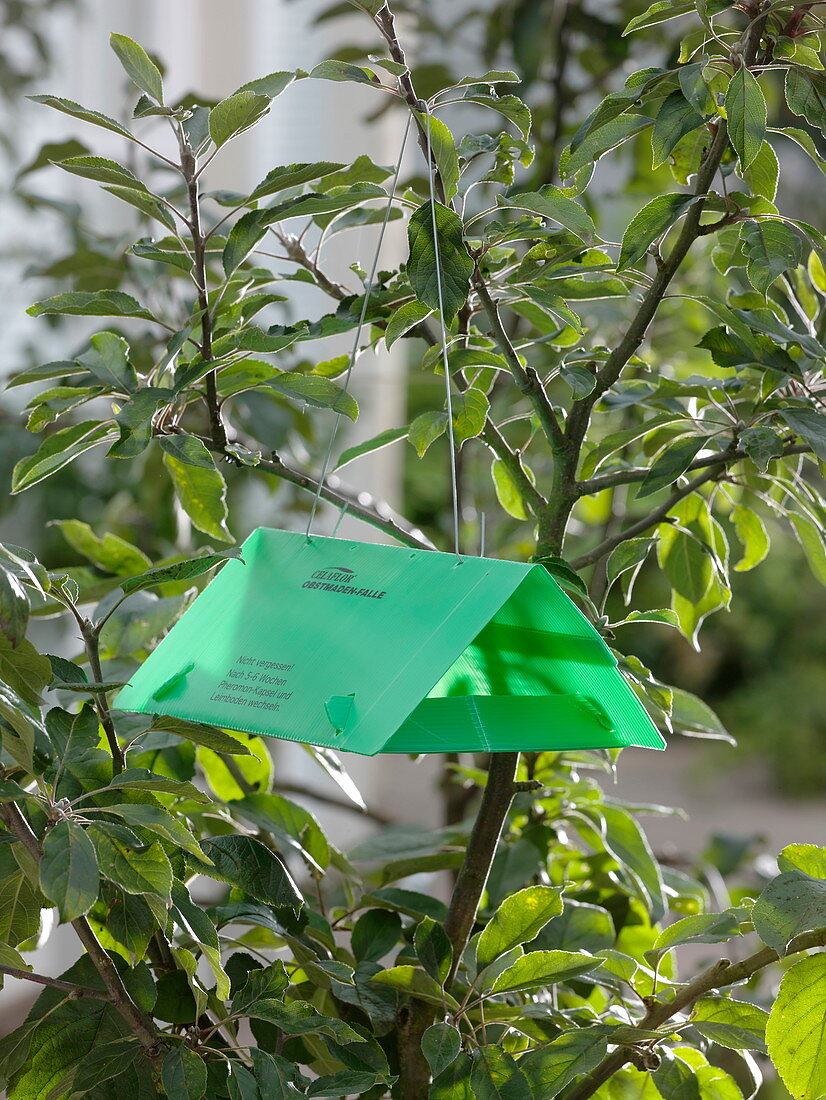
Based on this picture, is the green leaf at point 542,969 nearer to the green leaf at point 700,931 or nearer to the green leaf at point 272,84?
the green leaf at point 700,931

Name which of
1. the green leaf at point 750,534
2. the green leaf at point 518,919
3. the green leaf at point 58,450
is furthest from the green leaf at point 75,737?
the green leaf at point 750,534

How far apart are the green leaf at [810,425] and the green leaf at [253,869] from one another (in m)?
0.35

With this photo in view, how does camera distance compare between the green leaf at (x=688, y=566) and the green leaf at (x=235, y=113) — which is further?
the green leaf at (x=688, y=566)

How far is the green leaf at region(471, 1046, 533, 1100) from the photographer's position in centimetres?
52

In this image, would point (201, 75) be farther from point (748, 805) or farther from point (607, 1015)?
point (748, 805)

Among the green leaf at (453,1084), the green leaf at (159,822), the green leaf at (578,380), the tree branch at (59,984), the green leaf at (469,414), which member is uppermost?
the green leaf at (578,380)

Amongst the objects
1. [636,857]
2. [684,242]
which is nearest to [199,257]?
[684,242]

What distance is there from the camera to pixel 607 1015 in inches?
24.8

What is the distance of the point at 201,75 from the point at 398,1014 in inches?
97.9

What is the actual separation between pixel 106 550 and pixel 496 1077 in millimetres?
466

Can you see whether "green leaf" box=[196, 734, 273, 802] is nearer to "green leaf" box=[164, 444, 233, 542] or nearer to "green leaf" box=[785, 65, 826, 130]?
"green leaf" box=[164, 444, 233, 542]

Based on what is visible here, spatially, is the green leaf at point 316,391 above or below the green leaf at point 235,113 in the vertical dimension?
below

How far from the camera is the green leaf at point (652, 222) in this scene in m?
0.55

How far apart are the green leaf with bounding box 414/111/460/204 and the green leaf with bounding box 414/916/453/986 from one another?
377 mm
